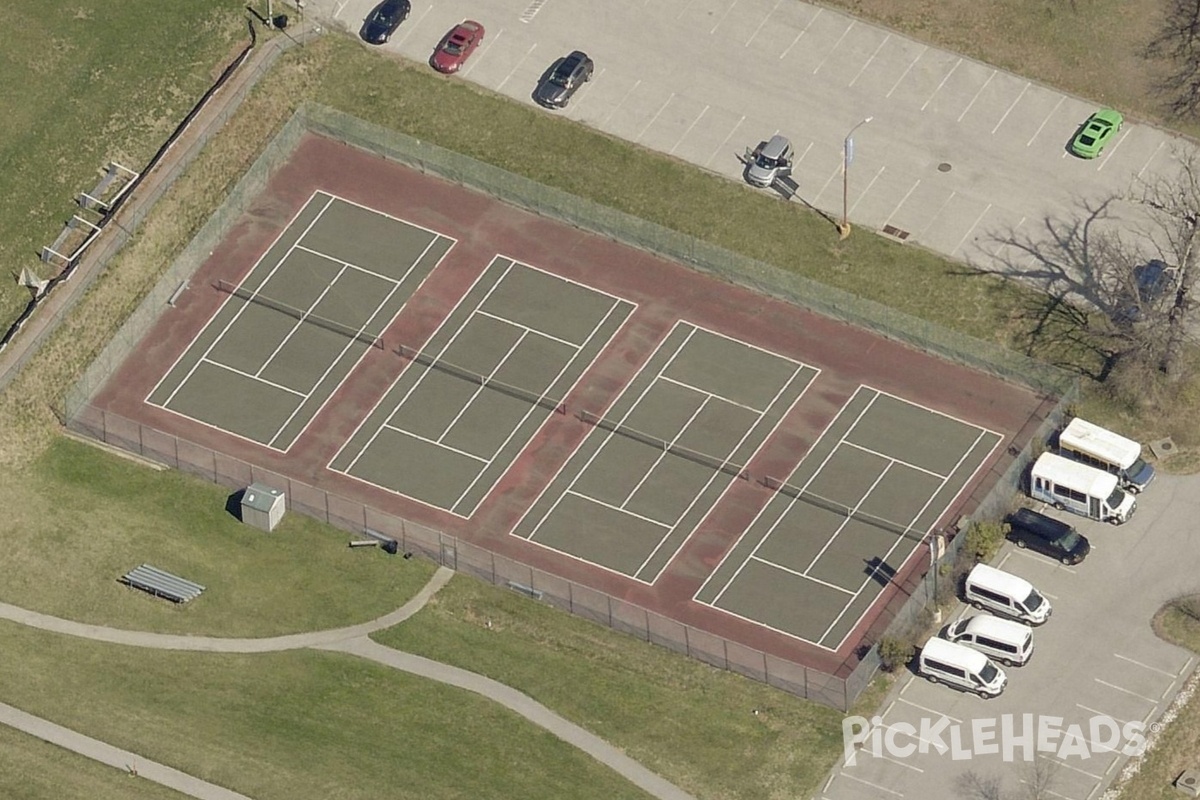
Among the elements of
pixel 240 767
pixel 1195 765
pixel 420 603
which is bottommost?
pixel 240 767

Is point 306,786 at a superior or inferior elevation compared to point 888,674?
inferior

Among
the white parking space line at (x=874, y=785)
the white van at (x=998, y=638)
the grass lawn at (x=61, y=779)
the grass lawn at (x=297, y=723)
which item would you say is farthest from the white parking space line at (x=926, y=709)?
the grass lawn at (x=61, y=779)

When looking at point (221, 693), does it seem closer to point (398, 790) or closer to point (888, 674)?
point (398, 790)

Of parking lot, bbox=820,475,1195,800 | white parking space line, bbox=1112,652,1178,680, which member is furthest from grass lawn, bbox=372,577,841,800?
white parking space line, bbox=1112,652,1178,680

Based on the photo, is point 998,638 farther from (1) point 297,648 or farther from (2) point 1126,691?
(1) point 297,648

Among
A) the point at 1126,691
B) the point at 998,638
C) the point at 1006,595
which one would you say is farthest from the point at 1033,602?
the point at 1126,691

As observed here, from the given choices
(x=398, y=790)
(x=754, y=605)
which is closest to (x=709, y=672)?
(x=754, y=605)
